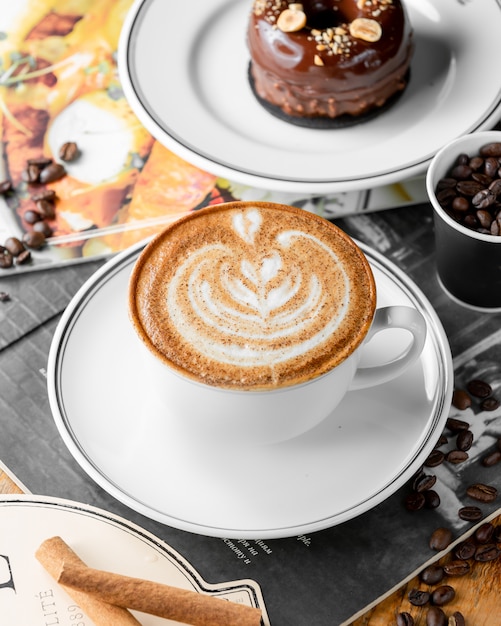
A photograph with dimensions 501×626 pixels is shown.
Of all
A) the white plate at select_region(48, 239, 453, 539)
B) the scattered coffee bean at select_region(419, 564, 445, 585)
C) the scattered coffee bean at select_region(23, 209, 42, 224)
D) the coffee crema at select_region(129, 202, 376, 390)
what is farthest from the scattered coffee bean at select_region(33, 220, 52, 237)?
the scattered coffee bean at select_region(419, 564, 445, 585)

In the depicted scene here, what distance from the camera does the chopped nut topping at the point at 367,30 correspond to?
1.60 metres

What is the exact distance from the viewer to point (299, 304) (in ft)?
3.87

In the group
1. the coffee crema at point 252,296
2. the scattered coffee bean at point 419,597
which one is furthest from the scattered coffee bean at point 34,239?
the scattered coffee bean at point 419,597

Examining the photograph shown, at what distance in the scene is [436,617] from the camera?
120 cm

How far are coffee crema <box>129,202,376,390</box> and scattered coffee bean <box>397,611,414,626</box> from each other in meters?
0.39

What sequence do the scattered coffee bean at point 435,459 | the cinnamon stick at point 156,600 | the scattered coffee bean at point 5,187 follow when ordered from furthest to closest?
the scattered coffee bean at point 5,187
the scattered coffee bean at point 435,459
the cinnamon stick at point 156,600

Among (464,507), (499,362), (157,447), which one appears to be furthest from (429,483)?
(157,447)

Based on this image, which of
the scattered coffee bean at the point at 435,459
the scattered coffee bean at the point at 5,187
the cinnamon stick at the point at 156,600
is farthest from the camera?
the scattered coffee bean at the point at 5,187

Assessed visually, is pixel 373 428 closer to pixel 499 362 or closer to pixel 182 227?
pixel 499 362

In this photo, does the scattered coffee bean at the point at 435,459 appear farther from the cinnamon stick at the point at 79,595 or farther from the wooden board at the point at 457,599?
the cinnamon stick at the point at 79,595

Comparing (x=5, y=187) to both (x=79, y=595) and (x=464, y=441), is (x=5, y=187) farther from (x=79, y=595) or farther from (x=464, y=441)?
(x=464, y=441)

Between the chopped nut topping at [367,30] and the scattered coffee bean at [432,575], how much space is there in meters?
0.96

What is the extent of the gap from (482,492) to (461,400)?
162mm

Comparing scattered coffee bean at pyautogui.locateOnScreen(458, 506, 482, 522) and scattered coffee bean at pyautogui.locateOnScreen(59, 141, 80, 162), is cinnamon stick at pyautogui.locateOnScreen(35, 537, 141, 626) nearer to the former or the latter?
scattered coffee bean at pyautogui.locateOnScreen(458, 506, 482, 522)
